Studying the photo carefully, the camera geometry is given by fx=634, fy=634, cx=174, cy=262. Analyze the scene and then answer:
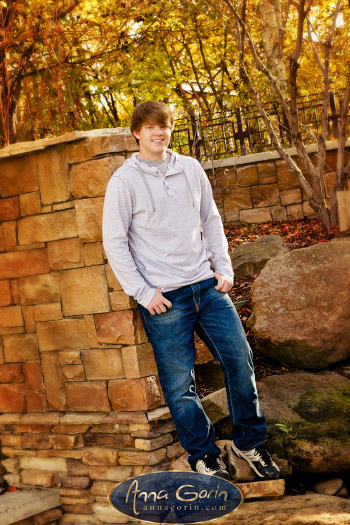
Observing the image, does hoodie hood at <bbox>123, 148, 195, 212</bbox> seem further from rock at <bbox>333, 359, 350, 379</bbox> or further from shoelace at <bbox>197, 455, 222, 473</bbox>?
rock at <bbox>333, 359, 350, 379</bbox>

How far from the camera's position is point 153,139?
3148 mm

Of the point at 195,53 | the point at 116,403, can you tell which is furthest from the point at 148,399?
the point at 195,53

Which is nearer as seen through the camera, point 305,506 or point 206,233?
point 305,506

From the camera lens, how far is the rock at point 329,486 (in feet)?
11.4

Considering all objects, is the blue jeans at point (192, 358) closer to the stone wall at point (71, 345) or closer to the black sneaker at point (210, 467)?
the black sneaker at point (210, 467)

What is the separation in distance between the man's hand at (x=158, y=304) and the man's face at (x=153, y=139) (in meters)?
0.69

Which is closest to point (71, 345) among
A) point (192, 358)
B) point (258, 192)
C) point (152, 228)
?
point (192, 358)

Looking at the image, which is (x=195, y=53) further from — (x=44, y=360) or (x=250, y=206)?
(x=44, y=360)

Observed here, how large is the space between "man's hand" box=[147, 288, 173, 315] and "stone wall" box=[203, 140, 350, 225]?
6109mm

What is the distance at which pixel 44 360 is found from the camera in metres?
4.05

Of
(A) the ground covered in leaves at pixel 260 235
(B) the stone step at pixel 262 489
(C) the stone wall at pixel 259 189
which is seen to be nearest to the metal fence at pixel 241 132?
(C) the stone wall at pixel 259 189

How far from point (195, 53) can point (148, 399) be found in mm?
11541

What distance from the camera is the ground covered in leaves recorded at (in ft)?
14.2

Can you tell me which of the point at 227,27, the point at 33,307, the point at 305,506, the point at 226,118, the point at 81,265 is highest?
the point at 227,27
